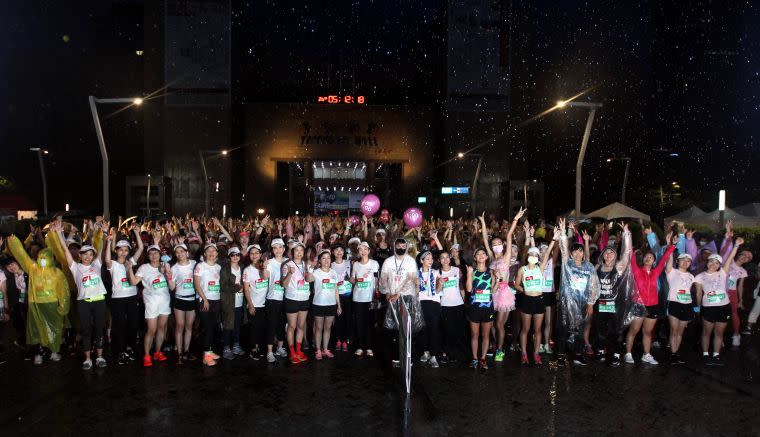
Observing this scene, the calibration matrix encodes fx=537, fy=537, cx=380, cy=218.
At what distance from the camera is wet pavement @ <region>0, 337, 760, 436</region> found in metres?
5.06

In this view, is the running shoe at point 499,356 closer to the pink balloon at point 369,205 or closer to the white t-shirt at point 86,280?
the white t-shirt at point 86,280

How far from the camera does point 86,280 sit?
22.6ft

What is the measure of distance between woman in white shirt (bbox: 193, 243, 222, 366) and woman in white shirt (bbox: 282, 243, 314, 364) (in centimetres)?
91

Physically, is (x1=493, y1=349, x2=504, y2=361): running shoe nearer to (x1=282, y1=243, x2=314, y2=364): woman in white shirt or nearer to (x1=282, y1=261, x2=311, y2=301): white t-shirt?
(x1=282, y1=243, x2=314, y2=364): woman in white shirt

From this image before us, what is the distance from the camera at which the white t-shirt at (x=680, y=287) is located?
24.2 feet

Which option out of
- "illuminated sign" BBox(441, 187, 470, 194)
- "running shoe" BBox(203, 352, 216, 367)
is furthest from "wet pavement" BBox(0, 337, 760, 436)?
"illuminated sign" BBox(441, 187, 470, 194)

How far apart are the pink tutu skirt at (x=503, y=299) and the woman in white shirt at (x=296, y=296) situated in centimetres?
256

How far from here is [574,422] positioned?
521 centimetres

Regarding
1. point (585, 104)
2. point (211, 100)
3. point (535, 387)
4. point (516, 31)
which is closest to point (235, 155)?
point (211, 100)

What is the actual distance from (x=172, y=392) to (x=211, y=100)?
35.2 meters

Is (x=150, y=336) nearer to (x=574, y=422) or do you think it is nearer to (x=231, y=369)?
(x=231, y=369)

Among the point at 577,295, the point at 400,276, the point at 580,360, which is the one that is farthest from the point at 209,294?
the point at 580,360

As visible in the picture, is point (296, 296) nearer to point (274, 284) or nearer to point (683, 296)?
point (274, 284)

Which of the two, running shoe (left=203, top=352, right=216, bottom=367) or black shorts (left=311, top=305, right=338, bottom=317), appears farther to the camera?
black shorts (left=311, top=305, right=338, bottom=317)
